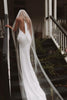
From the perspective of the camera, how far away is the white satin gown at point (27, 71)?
297 cm

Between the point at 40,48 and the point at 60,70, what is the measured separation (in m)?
1.23

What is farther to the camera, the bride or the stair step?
the stair step

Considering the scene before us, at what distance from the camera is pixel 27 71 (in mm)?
3084

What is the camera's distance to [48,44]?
561 centimetres

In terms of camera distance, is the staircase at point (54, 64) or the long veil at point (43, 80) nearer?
the long veil at point (43, 80)

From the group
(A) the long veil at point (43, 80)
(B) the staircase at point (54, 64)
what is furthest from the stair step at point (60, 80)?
(A) the long veil at point (43, 80)

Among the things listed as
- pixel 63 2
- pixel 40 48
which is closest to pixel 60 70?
pixel 40 48

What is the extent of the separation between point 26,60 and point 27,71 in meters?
0.26

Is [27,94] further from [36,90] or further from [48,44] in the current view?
[48,44]

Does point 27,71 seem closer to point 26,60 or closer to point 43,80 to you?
point 26,60

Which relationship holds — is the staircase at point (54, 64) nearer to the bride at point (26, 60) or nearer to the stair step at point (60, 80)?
the stair step at point (60, 80)

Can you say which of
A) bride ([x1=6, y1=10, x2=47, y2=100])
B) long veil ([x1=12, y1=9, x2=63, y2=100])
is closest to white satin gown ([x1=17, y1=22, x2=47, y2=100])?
bride ([x1=6, y1=10, x2=47, y2=100])

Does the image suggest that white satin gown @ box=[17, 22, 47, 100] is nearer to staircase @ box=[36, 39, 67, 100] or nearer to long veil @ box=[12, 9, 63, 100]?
long veil @ box=[12, 9, 63, 100]

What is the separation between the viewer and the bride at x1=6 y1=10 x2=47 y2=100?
9.68 feet
